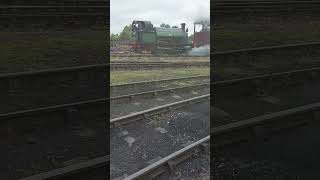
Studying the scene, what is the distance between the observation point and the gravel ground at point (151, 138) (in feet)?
13.0

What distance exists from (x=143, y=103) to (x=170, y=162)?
2.94 m

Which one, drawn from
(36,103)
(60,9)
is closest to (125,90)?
(36,103)

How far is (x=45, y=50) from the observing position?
4.04 meters

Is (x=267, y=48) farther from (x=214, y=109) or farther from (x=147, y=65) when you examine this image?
(x=147, y=65)

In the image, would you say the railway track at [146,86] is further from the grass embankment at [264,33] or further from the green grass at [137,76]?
the grass embankment at [264,33]

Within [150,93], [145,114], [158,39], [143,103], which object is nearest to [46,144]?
[145,114]

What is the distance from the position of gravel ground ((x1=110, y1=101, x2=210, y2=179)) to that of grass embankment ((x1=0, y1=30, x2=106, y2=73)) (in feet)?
3.97

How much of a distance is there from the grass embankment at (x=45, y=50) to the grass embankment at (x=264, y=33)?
114 centimetres

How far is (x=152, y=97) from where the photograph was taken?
284 inches

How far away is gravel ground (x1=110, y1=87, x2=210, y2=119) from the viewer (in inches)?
234

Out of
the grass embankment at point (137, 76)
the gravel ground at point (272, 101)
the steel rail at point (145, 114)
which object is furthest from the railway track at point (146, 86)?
the gravel ground at point (272, 101)

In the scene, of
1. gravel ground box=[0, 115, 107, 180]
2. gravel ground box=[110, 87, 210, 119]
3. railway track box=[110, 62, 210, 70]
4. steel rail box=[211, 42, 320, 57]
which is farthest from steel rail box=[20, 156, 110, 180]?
railway track box=[110, 62, 210, 70]

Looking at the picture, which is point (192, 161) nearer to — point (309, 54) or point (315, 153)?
point (315, 153)

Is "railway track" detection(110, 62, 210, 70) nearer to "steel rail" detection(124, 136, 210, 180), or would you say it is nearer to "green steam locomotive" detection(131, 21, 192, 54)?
"green steam locomotive" detection(131, 21, 192, 54)
